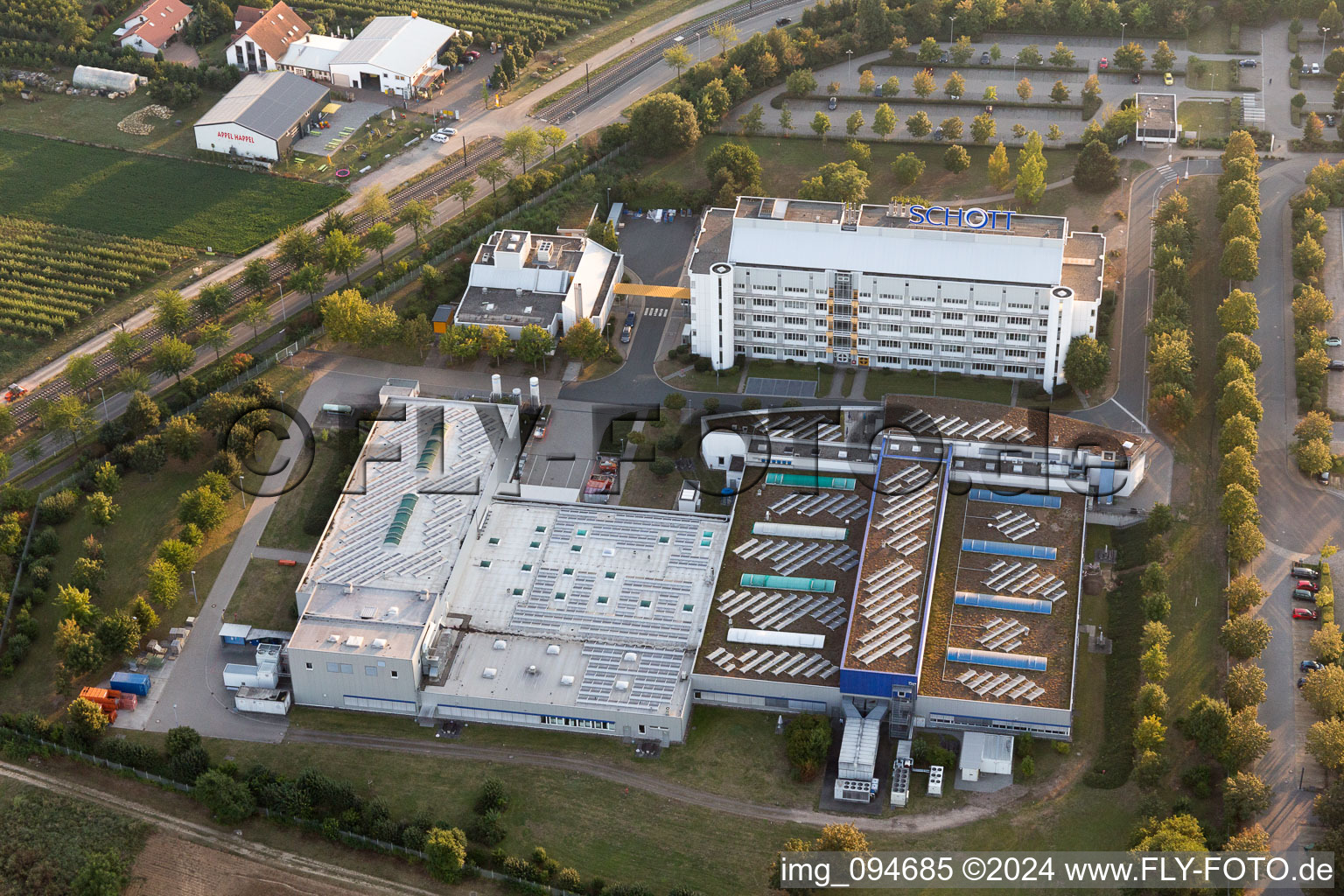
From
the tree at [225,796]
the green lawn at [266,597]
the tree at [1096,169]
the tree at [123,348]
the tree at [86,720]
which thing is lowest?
the tree at [225,796]

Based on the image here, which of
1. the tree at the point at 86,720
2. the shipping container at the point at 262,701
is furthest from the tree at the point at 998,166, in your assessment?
the tree at the point at 86,720

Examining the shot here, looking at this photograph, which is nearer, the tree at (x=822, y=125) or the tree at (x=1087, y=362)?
the tree at (x=1087, y=362)

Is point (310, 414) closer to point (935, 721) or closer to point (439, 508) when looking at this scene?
point (439, 508)

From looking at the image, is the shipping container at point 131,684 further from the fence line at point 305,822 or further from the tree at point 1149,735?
the tree at point 1149,735

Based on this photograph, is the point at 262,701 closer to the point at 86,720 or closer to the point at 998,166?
the point at 86,720

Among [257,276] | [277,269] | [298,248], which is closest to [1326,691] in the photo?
[257,276]
